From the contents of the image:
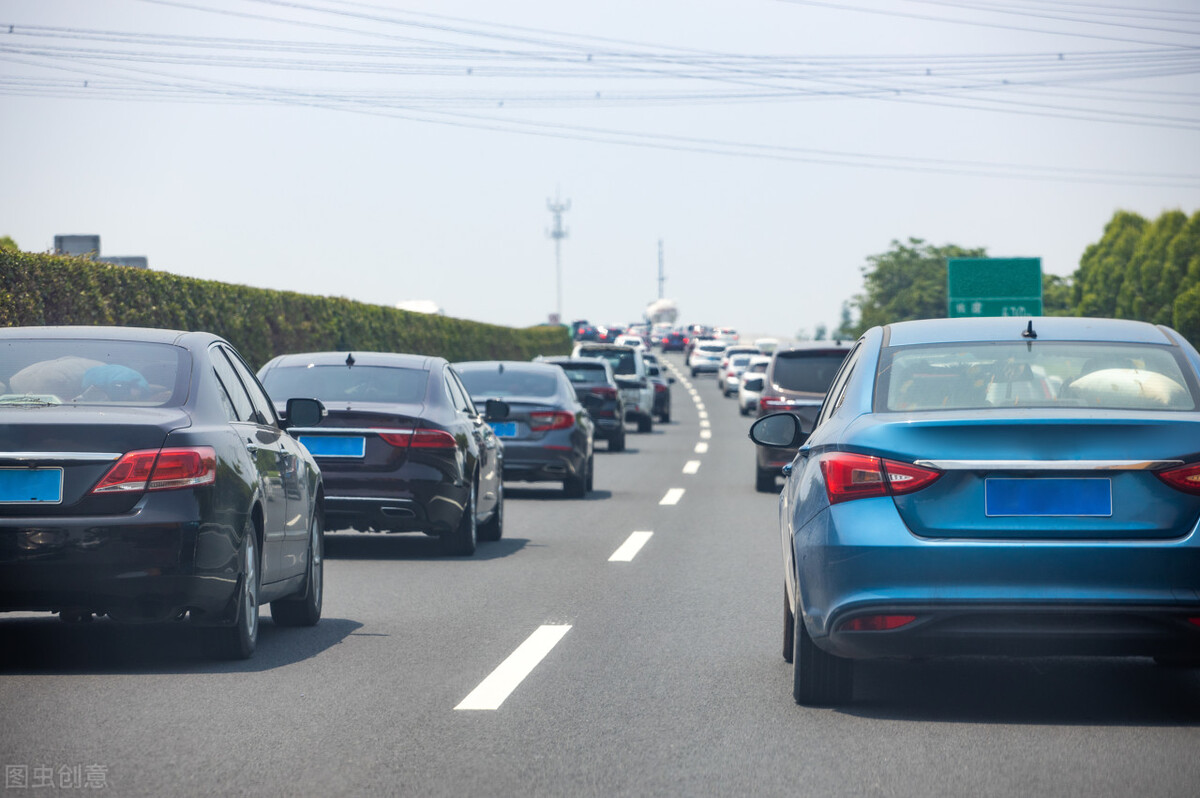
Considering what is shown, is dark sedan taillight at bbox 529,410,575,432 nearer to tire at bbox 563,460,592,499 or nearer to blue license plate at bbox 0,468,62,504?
tire at bbox 563,460,592,499

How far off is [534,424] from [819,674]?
12310 millimetres

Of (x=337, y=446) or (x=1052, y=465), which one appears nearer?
(x=1052, y=465)

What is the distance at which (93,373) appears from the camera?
7625 millimetres

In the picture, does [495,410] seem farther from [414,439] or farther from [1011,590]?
[1011,590]

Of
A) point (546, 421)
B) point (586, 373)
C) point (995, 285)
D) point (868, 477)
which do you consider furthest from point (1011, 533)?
point (995, 285)

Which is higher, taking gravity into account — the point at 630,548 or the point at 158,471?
the point at 158,471

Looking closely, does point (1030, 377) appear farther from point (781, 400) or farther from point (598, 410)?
point (598, 410)

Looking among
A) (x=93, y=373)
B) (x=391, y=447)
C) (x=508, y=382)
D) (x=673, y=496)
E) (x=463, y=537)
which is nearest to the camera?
(x=93, y=373)

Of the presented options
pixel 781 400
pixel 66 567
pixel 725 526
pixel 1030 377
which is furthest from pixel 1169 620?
pixel 781 400

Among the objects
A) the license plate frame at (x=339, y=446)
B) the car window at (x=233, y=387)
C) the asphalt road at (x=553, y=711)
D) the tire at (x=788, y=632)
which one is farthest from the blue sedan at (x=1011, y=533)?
the license plate frame at (x=339, y=446)

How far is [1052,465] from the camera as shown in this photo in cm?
579

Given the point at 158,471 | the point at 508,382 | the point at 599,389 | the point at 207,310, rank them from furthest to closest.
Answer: the point at 599,389 < the point at 207,310 < the point at 508,382 < the point at 158,471

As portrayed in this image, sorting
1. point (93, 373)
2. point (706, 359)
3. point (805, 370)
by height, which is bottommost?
point (706, 359)

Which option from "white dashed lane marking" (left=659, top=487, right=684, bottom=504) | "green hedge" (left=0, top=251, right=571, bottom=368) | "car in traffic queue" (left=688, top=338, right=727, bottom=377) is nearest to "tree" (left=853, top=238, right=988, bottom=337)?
"car in traffic queue" (left=688, top=338, right=727, bottom=377)
